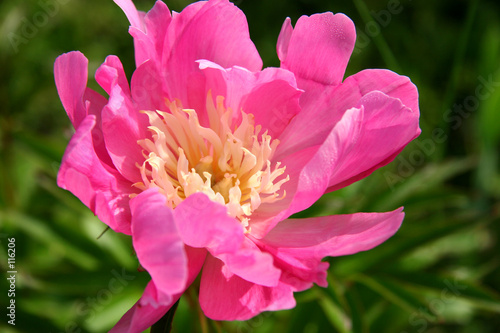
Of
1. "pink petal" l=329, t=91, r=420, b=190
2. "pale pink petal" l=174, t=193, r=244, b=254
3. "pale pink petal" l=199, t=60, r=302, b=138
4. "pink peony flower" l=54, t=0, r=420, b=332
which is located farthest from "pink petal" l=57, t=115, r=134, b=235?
"pink petal" l=329, t=91, r=420, b=190

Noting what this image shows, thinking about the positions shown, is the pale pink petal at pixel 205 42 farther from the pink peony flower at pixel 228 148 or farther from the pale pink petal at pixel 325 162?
the pale pink petal at pixel 325 162

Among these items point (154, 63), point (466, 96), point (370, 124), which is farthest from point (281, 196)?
point (466, 96)

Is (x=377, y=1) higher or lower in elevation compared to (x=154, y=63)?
lower

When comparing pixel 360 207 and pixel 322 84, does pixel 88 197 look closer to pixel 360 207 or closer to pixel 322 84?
pixel 322 84

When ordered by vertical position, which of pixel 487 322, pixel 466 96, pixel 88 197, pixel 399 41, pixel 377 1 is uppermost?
pixel 88 197

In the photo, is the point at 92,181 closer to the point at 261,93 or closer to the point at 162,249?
the point at 162,249

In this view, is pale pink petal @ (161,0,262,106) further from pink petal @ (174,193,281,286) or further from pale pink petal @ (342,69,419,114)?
pink petal @ (174,193,281,286)

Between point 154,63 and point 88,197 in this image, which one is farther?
point 154,63
